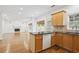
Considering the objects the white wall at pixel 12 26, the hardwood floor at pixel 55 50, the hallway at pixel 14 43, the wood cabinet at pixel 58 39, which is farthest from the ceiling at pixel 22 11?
the hardwood floor at pixel 55 50

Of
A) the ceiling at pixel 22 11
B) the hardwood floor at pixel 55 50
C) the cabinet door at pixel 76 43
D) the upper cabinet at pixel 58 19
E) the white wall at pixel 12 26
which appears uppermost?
the ceiling at pixel 22 11

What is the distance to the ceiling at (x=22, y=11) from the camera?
1325mm

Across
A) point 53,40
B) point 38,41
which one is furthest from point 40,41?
point 53,40

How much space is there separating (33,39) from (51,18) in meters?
0.38

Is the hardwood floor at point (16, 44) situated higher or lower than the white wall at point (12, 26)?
lower

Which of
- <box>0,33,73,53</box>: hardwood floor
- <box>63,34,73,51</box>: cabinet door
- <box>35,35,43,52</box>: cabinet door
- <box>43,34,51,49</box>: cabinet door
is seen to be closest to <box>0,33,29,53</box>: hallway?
<box>0,33,73,53</box>: hardwood floor

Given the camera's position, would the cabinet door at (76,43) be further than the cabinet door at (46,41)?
No

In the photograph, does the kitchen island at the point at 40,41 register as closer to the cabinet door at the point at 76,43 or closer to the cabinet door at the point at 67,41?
the cabinet door at the point at 67,41

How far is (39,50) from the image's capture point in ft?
4.51

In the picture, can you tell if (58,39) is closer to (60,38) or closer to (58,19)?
(60,38)

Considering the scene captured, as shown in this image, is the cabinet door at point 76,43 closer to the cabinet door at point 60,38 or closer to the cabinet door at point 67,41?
the cabinet door at point 67,41
